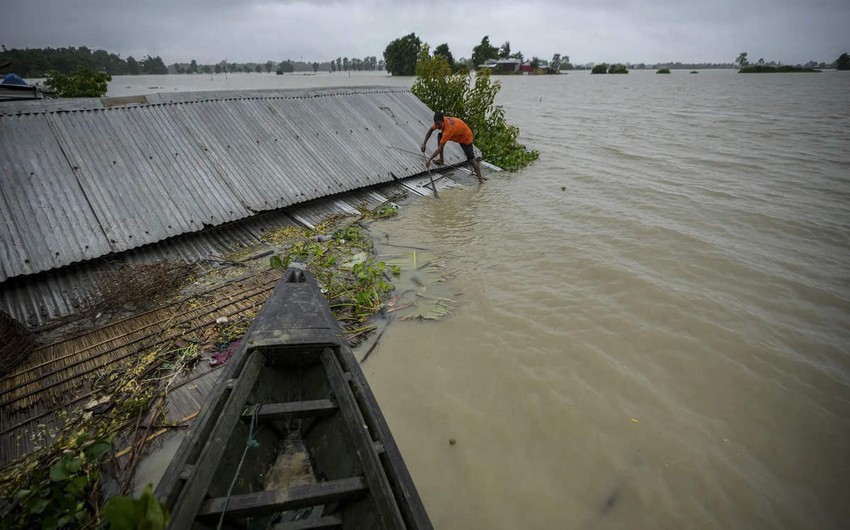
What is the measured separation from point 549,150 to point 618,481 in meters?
13.9

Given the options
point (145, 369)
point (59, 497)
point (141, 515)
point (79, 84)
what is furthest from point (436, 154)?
point (79, 84)

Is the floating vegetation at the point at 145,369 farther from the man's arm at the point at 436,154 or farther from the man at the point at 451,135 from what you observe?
the man at the point at 451,135

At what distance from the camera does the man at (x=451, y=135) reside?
32.7 feet

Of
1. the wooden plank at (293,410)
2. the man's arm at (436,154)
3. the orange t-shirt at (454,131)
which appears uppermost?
the orange t-shirt at (454,131)

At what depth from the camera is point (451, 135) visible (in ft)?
33.2

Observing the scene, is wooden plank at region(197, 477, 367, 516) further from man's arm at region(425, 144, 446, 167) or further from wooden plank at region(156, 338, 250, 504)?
man's arm at region(425, 144, 446, 167)

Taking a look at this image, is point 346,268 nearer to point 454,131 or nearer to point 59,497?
point 59,497

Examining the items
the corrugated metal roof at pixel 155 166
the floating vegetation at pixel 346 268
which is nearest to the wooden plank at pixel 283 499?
the floating vegetation at pixel 346 268

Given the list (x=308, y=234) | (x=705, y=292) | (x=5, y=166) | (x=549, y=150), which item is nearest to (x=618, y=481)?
(x=705, y=292)

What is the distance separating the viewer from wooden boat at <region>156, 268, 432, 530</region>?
1.97 metres

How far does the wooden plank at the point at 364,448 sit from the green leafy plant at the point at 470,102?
1147 cm

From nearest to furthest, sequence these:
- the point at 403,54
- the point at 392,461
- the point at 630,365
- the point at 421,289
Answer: the point at 392,461 < the point at 630,365 < the point at 421,289 < the point at 403,54

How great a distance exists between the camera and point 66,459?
2582 mm

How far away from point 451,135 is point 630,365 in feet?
25.6
